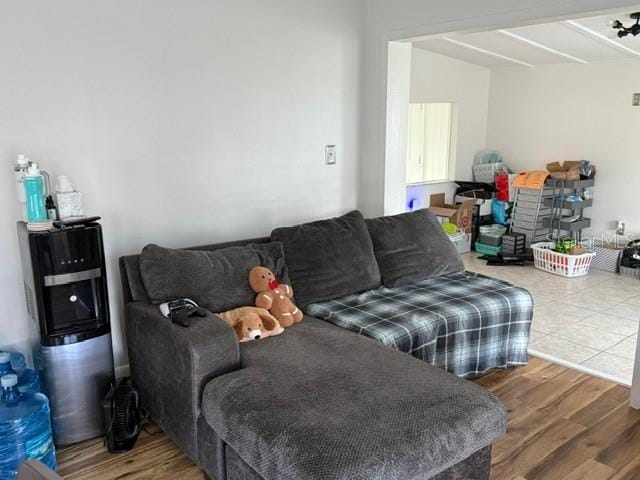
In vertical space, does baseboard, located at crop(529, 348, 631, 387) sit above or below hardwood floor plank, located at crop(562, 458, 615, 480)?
above

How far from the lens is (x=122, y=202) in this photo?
2875mm

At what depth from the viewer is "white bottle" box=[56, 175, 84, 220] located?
2410 millimetres

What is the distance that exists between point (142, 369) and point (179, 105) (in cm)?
142

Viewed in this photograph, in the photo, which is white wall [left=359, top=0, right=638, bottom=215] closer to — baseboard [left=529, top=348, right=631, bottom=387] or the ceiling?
the ceiling

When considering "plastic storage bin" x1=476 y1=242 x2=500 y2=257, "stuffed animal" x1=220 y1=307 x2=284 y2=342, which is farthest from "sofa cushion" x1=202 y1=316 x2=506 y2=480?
"plastic storage bin" x1=476 y1=242 x2=500 y2=257

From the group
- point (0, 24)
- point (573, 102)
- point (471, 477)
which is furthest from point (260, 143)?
point (573, 102)

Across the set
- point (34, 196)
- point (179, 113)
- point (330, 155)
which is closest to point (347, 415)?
point (34, 196)

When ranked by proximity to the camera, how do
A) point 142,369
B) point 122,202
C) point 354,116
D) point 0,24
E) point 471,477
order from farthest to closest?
1. point 354,116
2. point 122,202
3. point 142,369
4. point 0,24
5. point 471,477

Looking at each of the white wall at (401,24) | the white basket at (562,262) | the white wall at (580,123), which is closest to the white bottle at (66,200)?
the white wall at (401,24)

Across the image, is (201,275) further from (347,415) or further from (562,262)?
(562,262)

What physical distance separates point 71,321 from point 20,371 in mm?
368

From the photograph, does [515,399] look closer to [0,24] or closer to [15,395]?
[15,395]

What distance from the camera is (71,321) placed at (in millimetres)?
2377

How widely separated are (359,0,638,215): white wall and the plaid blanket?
98 cm
